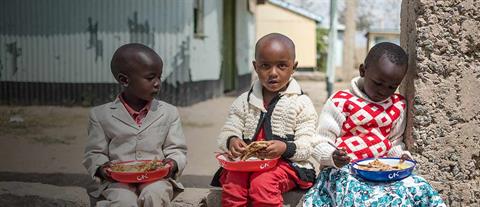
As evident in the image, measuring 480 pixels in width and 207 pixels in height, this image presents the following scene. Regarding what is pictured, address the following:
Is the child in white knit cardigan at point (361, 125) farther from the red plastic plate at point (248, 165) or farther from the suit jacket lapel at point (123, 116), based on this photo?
the suit jacket lapel at point (123, 116)

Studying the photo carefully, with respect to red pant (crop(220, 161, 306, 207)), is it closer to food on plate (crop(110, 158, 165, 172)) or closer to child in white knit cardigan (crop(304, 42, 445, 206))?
child in white knit cardigan (crop(304, 42, 445, 206))

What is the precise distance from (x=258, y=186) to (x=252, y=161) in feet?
0.47

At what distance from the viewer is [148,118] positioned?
105 inches

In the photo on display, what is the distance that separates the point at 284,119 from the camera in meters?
2.69

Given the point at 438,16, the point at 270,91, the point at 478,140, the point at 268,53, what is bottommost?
the point at 478,140

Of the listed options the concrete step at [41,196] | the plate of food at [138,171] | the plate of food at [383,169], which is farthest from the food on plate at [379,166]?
the concrete step at [41,196]

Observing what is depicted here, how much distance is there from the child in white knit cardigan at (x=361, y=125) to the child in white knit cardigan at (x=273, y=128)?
89mm

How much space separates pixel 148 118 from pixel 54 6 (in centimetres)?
696

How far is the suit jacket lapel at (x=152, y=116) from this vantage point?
8.67ft

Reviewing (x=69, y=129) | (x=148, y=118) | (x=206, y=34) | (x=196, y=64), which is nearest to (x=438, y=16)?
(x=148, y=118)

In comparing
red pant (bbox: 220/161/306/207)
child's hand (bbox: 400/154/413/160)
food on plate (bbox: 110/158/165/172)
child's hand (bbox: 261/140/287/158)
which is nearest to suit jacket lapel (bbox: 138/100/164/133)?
food on plate (bbox: 110/158/165/172)

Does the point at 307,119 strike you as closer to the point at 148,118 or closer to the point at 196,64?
the point at 148,118

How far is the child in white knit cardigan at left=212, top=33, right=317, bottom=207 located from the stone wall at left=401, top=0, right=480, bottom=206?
1.78 ft

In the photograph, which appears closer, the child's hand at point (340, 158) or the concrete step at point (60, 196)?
the child's hand at point (340, 158)
